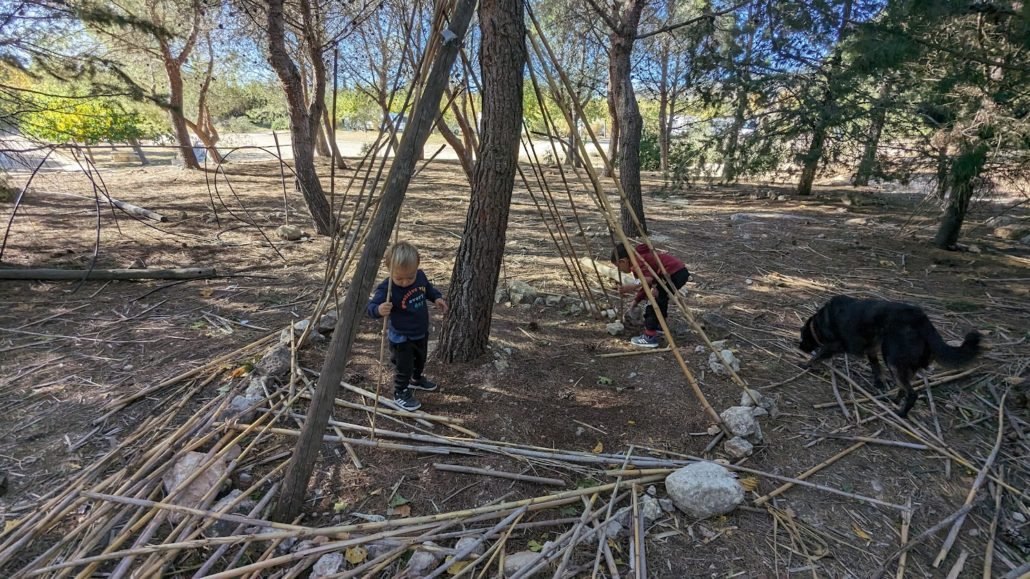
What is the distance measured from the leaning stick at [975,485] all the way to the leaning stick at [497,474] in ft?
6.01

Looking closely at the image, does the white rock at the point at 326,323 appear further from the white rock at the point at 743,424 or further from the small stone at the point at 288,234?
the small stone at the point at 288,234

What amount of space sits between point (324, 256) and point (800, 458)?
604 cm

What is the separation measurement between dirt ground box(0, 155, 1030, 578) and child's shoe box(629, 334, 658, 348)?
0.15 m

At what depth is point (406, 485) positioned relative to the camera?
99.7 inches

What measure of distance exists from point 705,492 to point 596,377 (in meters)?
1.33

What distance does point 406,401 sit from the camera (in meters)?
3.13

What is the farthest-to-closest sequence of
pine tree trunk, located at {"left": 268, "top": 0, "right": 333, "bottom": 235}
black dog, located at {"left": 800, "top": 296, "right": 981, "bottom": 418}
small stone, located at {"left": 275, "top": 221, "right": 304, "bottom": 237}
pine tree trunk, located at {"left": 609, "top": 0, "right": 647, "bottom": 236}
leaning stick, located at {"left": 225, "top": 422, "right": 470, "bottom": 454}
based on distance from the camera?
small stone, located at {"left": 275, "top": 221, "right": 304, "bottom": 237}
pine tree trunk, located at {"left": 268, "top": 0, "right": 333, "bottom": 235}
pine tree trunk, located at {"left": 609, "top": 0, "right": 647, "bottom": 236}
black dog, located at {"left": 800, "top": 296, "right": 981, "bottom": 418}
leaning stick, located at {"left": 225, "top": 422, "right": 470, "bottom": 454}

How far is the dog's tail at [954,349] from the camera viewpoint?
2.88m

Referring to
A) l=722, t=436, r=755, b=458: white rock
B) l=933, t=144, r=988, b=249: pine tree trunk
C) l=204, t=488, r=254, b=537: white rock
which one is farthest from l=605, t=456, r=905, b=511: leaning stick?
l=933, t=144, r=988, b=249: pine tree trunk

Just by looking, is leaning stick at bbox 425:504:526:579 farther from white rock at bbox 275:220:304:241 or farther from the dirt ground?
white rock at bbox 275:220:304:241

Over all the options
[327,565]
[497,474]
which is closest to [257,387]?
[327,565]

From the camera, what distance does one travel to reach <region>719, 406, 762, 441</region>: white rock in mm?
2877

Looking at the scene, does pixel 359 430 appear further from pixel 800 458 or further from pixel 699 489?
pixel 800 458

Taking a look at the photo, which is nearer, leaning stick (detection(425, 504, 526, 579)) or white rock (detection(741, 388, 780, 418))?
leaning stick (detection(425, 504, 526, 579))
